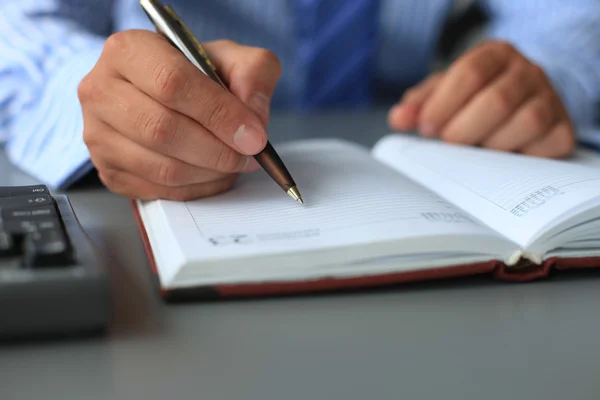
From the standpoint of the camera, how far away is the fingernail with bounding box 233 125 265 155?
1.69ft

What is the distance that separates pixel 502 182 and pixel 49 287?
42cm

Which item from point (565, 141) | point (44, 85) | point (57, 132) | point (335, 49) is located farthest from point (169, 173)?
point (335, 49)

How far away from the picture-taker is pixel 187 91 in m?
0.50

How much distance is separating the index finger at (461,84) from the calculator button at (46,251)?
0.58 meters

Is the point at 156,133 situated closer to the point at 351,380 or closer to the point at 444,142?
the point at 351,380

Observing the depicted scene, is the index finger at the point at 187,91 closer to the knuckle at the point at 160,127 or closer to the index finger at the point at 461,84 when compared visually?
the knuckle at the point at 160,127

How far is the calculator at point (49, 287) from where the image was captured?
33 centimetres

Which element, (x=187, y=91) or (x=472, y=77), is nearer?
(x=187, y=91)

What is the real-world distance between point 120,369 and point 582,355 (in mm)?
260

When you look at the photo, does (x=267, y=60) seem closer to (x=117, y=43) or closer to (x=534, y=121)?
(x=117, y=43)

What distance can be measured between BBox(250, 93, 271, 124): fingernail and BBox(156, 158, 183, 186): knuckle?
0.31 feet

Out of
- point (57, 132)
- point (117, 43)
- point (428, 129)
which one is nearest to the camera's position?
point (117, 43)

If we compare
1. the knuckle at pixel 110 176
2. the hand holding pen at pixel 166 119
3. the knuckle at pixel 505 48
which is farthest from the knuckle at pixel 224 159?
the knuckle at pixel 505 48

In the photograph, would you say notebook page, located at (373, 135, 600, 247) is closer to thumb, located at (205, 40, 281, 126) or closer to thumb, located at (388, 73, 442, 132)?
thumb, located at (388, 73, 442, 132)
